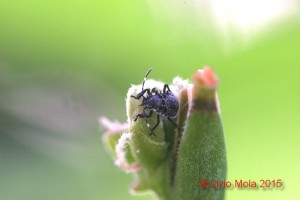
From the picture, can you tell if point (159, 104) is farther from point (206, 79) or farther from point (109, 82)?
point (109, 82)

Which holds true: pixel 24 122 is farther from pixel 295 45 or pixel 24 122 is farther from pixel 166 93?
pixel 166 93

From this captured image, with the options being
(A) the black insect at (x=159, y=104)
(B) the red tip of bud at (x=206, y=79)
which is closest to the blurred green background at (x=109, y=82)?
(A) the black insect at (x=159, y=104)

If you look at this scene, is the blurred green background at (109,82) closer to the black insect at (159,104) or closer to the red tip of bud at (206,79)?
the black insect at (159,104)

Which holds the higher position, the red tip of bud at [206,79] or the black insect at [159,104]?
the black insect at [159,104]

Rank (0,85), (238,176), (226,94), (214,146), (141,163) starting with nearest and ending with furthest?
(214,146) < (141,163) < (238,176) < (226,94) < (0,85)

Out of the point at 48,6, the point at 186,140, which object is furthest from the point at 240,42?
the point at 186,140
